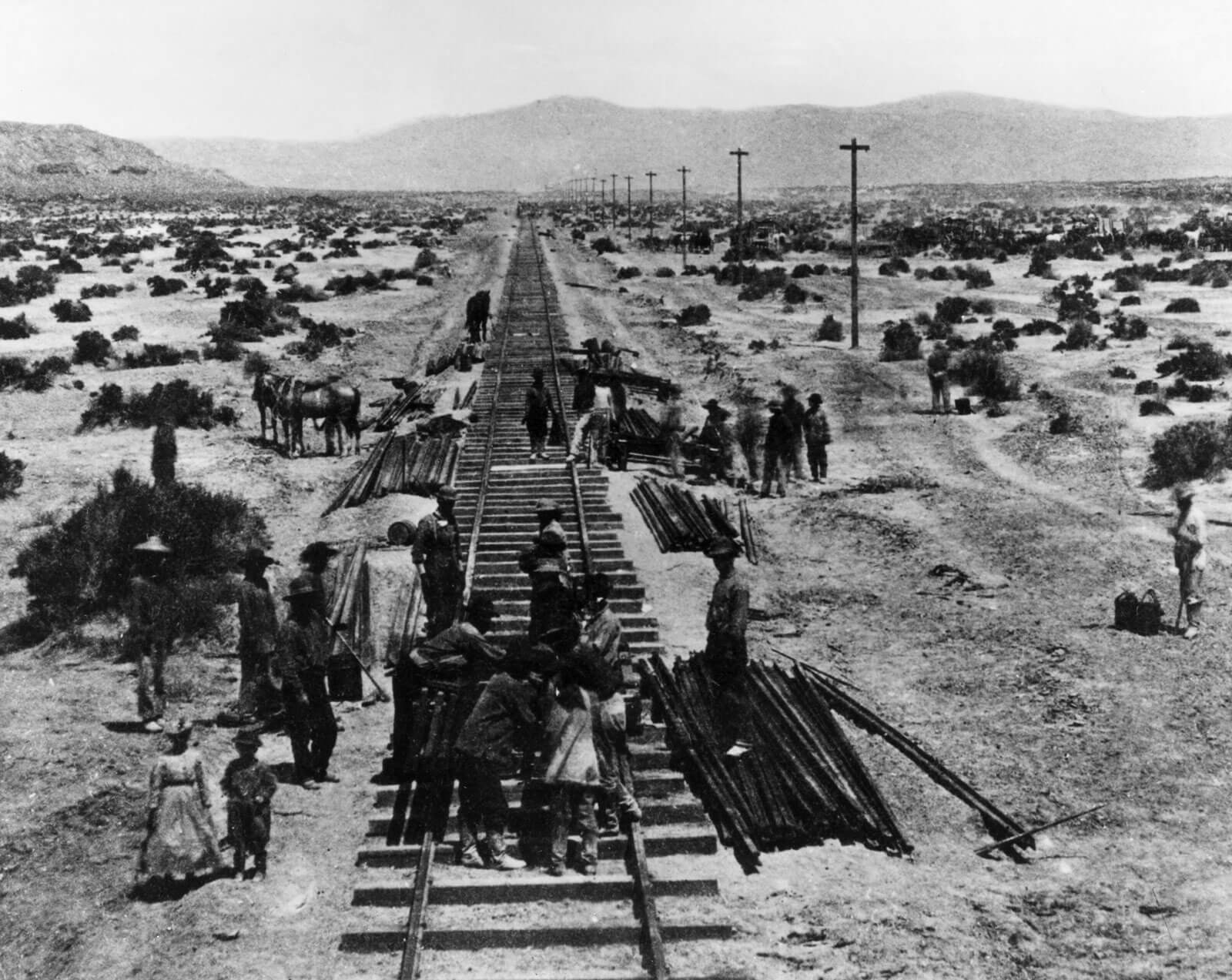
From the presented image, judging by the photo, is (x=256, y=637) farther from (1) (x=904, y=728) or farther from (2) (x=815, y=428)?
(2) (x=815, y=428)

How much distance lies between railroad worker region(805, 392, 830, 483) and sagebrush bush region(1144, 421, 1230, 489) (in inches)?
210

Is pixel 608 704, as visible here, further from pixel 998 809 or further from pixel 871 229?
pixel 871 229

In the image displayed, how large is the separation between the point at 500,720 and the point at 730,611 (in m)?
2.44

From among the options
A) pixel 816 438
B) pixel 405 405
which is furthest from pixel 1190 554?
pixel 405 405

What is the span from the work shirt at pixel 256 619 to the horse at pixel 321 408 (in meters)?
10.6

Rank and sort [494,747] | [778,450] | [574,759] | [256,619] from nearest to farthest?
[574,759]
[494,747]
[256,619]
[778,450]

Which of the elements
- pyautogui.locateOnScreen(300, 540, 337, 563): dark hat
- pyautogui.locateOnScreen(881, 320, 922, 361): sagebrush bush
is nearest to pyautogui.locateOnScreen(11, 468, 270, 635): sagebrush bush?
pyautogui.locateOnScreen(300, 540, 337, 563): dark hat

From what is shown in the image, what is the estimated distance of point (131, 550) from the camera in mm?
13664

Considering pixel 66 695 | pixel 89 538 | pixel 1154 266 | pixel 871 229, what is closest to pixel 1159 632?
pixel 66 695

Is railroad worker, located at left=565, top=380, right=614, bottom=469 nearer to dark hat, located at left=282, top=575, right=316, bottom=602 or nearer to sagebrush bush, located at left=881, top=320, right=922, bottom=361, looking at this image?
dark hat, located at left=282, top=575, right=316, bottom=602

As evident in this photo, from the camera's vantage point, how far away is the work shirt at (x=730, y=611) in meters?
9.48

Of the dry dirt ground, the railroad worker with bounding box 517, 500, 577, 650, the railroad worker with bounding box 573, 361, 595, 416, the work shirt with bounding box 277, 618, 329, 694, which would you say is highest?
the railroad worker with bounding box 573, 361, 595, 416

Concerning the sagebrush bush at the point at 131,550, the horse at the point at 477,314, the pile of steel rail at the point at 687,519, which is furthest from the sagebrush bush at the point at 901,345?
the sagebrush bush at the point at 131,550

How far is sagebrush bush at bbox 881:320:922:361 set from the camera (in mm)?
30516
